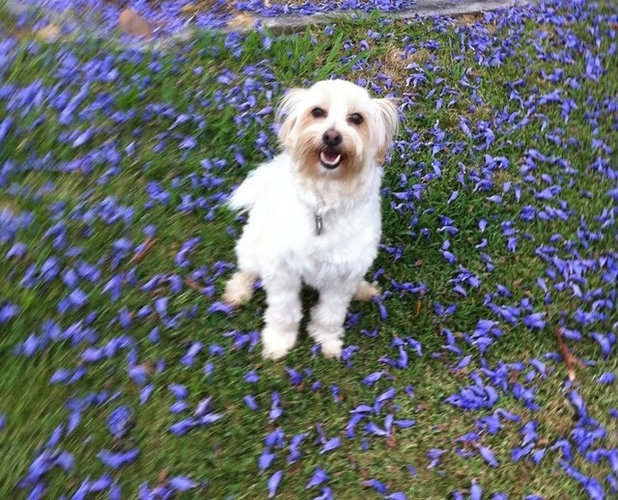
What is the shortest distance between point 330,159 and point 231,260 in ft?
4.79

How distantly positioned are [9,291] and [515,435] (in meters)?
3.29

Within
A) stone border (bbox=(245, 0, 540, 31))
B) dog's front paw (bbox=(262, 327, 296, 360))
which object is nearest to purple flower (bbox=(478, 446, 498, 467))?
dog's front paw (bbox=(262, 327, 296, 360))

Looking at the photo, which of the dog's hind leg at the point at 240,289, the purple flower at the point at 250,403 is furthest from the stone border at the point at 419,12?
the purple flower at the point at 250,403

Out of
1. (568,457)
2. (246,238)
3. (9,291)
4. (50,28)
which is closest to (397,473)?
(568,457)

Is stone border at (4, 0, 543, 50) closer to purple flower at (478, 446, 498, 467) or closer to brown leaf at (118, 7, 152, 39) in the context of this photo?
brown leaf at (118, 7, 152, 39)

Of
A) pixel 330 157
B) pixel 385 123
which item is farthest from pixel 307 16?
pixel 330 157

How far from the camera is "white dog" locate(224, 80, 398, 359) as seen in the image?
3.14 m

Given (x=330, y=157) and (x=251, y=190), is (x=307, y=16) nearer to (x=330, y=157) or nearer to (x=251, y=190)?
(x=251, y=190)

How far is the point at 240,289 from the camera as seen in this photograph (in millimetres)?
Answer: 4055

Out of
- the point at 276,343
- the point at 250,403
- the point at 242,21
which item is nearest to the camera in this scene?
the point at 250,403

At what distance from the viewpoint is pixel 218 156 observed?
4.75 metres

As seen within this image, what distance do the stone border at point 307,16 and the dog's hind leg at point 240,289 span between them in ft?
8.14

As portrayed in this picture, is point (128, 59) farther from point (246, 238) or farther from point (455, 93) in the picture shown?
point (455, 93)

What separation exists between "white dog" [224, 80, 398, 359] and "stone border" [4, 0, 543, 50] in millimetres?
2469
